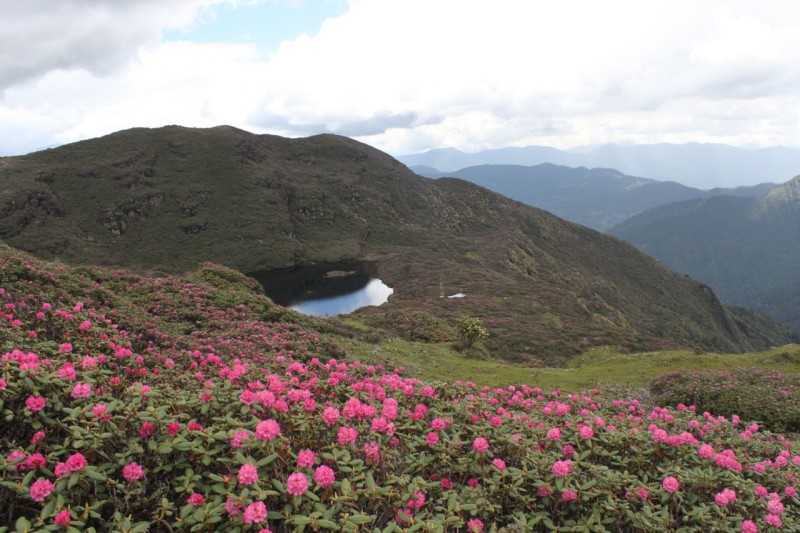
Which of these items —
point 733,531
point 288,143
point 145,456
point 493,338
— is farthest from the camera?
point 288,143

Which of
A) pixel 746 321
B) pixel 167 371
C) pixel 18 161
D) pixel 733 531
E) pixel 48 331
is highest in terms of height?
pixel 18 161

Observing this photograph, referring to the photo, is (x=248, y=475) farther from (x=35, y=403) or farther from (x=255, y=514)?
(x=35, y=403)

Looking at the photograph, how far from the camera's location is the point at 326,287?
80.9 meters

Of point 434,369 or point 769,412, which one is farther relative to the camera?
point 434,369

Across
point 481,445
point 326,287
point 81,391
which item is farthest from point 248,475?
point 326,287

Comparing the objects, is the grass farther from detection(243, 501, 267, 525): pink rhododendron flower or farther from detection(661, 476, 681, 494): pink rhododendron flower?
detection(243, 501, 267, 525): pink rhododendron flower

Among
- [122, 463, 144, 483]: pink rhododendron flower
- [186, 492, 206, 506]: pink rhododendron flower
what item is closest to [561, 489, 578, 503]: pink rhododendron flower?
[186, 492, 206, 506]: pink rhododendron flower

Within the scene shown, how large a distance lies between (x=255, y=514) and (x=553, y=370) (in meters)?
30.6

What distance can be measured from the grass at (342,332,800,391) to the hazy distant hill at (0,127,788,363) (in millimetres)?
14229

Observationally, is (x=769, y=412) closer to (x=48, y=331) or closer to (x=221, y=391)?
(x=221, y=391)

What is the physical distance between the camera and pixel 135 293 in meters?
22.9

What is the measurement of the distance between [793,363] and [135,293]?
38.7 metres

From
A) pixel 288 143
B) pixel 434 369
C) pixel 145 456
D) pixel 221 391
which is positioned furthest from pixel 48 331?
pixel 288 143

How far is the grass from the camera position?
2580cm
